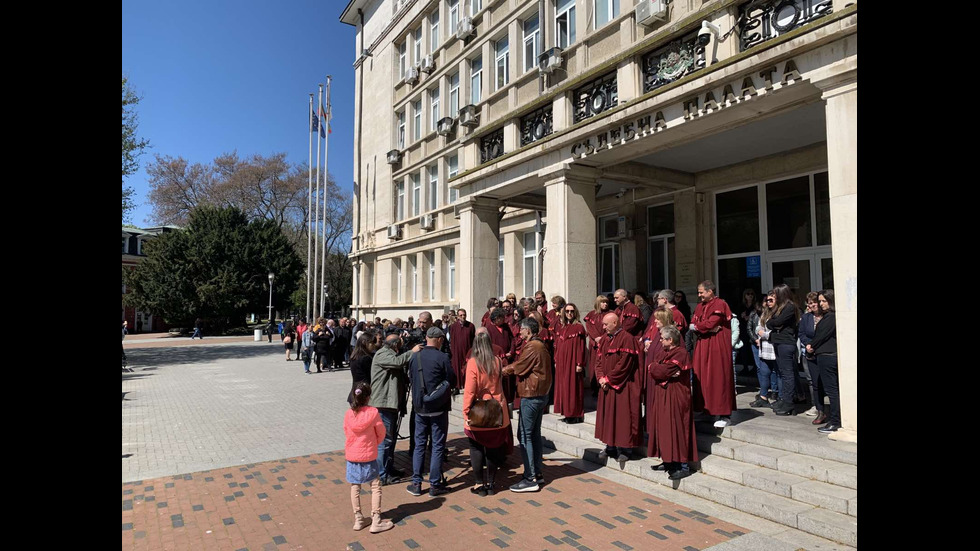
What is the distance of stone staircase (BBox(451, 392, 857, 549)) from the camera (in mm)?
5207

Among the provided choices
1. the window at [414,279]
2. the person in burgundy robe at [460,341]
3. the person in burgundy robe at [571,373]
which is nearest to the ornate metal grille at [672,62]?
the person in burgundy robe at [571,373]

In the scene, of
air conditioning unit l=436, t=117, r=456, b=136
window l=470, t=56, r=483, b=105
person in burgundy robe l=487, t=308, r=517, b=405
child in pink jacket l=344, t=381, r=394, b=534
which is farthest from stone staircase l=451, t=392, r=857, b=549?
air conditioning unit l=436, t=117, r=456, b=136

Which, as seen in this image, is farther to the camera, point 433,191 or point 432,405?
point 433,191

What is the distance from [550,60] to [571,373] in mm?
7850

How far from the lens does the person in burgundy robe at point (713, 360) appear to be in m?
7.41

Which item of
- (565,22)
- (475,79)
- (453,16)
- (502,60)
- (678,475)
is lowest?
(678,475)

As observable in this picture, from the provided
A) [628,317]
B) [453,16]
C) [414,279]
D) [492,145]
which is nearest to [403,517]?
[628,317]

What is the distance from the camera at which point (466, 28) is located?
19094 mm

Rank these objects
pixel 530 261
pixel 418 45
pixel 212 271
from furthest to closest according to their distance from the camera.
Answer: pixel 212 271
pixel 418 45
pixel 530 261

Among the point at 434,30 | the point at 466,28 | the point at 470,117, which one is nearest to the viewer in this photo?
the point at 470,117

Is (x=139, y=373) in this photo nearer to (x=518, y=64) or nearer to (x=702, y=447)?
(x=518, y=64)

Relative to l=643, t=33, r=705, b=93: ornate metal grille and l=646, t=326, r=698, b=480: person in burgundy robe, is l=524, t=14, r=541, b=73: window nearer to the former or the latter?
l=643, t=33, r=705, b=93: ornate metal grille

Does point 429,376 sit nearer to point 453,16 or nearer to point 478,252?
point 478,252
